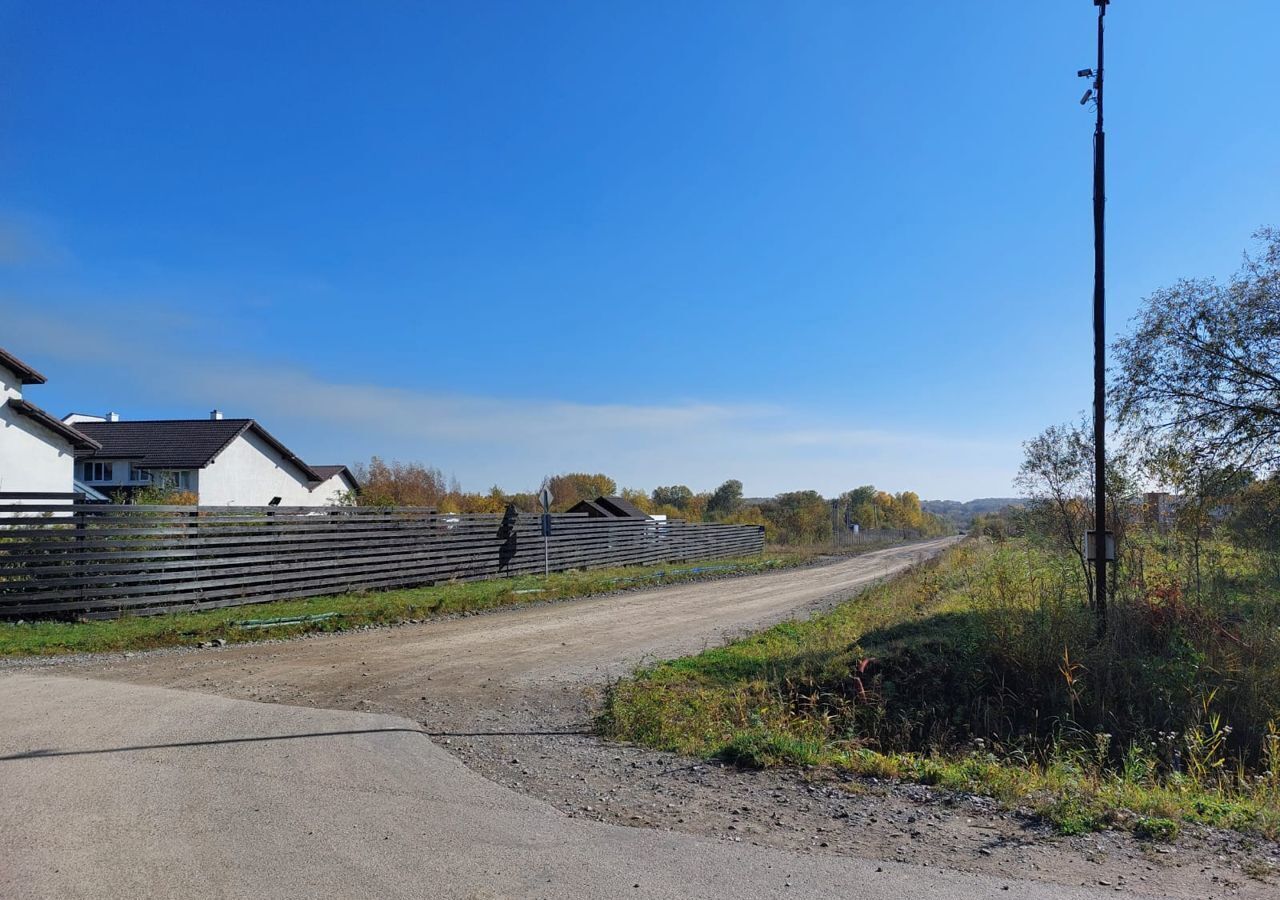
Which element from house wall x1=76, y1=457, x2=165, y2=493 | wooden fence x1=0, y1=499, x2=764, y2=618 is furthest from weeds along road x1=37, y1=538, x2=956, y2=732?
house wall x1=76, y1=457, x2=165, y2=493

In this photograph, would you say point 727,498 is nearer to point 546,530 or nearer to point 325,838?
point 546,530

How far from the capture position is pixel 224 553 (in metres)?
16.3

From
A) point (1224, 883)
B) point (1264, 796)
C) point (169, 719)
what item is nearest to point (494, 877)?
point (1224, 883)

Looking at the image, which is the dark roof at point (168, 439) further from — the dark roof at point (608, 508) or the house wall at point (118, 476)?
the dark roof at point (608, 508)

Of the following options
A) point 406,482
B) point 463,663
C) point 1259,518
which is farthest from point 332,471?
point 1259,518

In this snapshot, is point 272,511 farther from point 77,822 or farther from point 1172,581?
point 1172,581

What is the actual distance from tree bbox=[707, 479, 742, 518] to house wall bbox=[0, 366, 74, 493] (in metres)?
77.9

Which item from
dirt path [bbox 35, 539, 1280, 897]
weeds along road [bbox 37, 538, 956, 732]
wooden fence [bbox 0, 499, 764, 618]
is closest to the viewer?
dirt path [bbox 35, 539, 1280, 897]

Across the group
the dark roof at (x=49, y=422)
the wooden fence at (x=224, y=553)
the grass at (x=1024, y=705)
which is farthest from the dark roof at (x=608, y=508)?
the grass at (x=1024, y=705)

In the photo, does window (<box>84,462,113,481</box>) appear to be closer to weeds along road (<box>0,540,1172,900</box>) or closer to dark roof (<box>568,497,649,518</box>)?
dark roof (<box>568,497,649,518</box>)

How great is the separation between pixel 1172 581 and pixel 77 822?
14554mm

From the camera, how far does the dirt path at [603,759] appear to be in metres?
4.70

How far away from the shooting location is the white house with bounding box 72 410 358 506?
42.1m

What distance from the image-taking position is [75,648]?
37.6 feet
